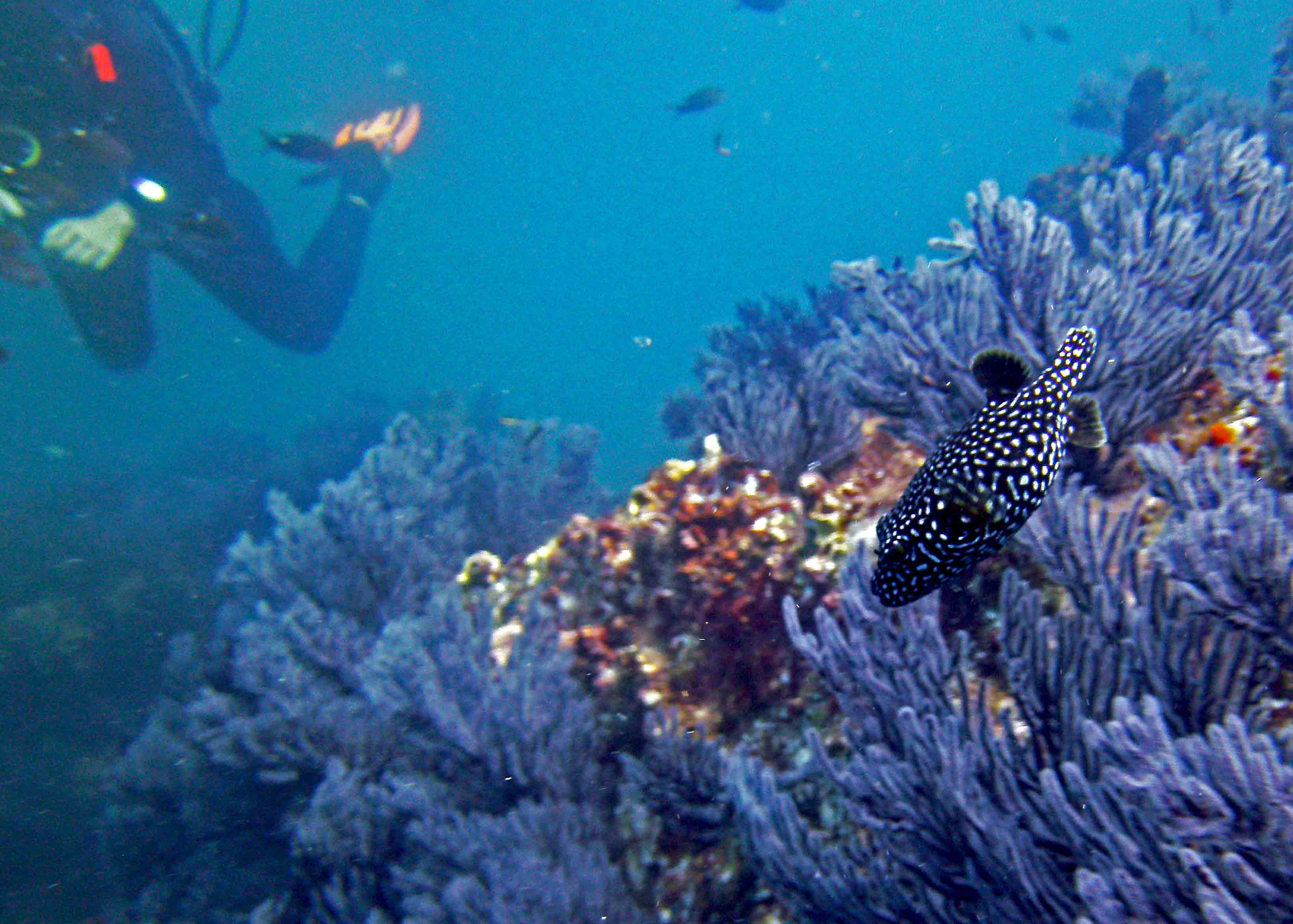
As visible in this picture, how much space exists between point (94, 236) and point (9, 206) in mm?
1559

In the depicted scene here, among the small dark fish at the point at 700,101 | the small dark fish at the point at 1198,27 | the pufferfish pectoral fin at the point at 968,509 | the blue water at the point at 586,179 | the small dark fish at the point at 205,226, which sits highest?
the blue water at the point at 586,179

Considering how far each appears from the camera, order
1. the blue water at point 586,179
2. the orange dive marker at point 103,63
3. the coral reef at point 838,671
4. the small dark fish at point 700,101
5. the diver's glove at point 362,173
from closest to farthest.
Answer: the coral reef at point 838,671 < the orange dive marker at point 103,63 < the small dark fish at point 700,101 < the diver's glove at point 362,173 < the blue water at point 586,179

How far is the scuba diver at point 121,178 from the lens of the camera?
383 inches

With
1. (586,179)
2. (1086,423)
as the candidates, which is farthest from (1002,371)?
(586,179)

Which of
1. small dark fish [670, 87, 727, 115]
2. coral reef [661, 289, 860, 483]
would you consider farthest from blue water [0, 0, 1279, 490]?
coral reef [661, 289, 860, 483]

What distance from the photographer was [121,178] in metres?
11.2

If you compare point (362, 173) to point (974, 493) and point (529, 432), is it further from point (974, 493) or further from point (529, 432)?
point (974, 493)

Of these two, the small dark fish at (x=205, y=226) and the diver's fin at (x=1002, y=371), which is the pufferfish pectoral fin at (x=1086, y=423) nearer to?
the diver's fin at (x=1002, y=371)

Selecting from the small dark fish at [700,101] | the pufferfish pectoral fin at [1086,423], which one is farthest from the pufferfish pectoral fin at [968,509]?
the small dark fish at [700,101]

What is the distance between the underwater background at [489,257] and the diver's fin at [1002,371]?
1.28 meters

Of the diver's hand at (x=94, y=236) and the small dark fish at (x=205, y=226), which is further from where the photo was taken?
the diver's hand at (x=94, y=236)

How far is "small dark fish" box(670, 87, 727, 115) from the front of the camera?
44.8ft

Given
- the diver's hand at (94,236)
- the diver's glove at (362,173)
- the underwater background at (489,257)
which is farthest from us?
the diver's glove at (362,173)

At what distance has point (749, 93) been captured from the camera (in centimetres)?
11956
